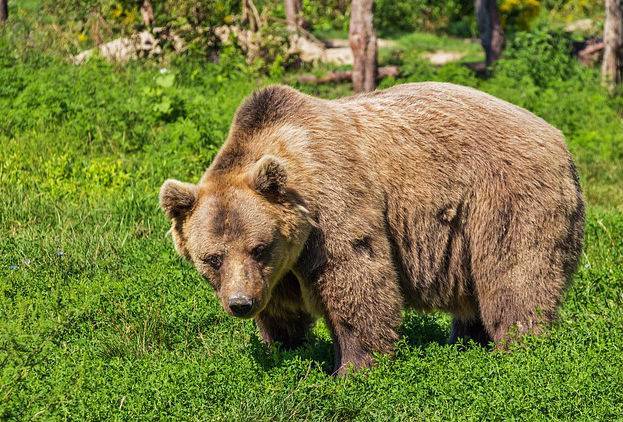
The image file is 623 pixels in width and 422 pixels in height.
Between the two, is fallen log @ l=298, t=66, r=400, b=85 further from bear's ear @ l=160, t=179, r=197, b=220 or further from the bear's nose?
the bear's nose

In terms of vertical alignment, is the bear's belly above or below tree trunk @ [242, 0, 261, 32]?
above

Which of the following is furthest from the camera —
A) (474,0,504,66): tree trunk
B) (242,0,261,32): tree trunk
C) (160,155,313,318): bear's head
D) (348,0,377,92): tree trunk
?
(474,0,504,66): tree trunk

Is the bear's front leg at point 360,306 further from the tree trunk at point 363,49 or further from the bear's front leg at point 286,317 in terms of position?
the tree trunk at point 363,49

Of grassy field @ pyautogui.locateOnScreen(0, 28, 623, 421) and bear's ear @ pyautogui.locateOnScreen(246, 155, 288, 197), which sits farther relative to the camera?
bear's ear @ pyautogui.locateOnScreen(246, 155, 288, 197)

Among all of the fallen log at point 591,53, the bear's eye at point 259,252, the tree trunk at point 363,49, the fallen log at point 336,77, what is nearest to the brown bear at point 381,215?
the bear's eye at point 259,252

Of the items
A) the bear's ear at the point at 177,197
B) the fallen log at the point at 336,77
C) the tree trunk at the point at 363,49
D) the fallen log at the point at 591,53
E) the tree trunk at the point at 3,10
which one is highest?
the bear's ear at the point at 177,197

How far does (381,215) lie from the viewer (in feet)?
20.1

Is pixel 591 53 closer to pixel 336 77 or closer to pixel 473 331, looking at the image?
pixel 336 77

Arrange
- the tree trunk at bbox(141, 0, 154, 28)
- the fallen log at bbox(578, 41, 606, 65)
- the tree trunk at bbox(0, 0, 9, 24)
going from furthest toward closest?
1. the fallen log at bbox(578, 41, 606, 65)
2. the tree trunk at bbox(0, 0, 9, 24)
3. the tree trunk at bbox(141, 0, 154, 28)

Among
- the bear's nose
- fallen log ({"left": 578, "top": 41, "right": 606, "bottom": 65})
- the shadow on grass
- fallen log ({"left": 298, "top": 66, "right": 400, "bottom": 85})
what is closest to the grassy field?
the shadow on grass

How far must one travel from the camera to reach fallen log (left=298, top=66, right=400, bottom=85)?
15635 millimetres

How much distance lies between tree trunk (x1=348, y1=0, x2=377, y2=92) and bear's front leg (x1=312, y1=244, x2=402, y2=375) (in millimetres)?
8540

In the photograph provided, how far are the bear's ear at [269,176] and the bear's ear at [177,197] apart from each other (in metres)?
0.33

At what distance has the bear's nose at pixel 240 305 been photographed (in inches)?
219
